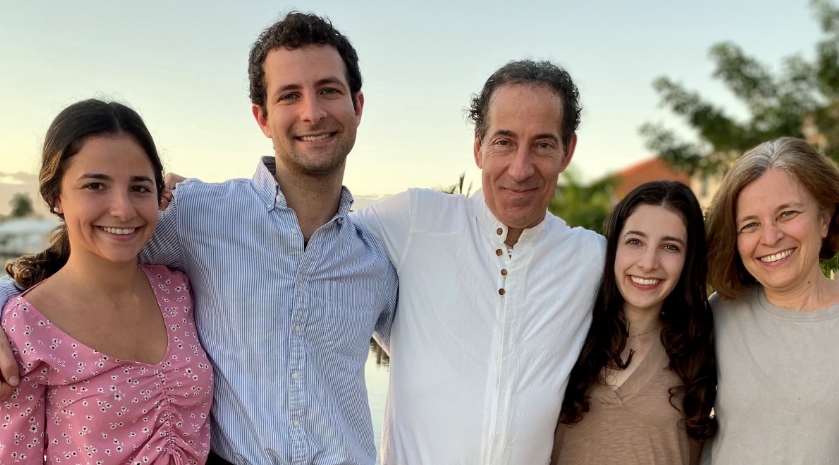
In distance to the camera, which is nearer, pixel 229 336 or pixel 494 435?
pixel 229 336

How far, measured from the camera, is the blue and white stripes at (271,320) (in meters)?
2.45

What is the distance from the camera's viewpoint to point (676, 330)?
295 centimetres

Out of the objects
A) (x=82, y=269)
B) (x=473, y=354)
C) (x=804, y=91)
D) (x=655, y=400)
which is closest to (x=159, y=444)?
(x=82, y=269)

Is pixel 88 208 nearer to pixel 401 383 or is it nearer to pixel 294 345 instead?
pixel 294 345

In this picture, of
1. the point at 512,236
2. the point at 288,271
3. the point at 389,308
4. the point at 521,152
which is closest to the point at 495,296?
the point at 512,236

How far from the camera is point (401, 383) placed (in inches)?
112

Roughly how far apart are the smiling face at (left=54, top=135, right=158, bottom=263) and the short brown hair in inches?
76.3

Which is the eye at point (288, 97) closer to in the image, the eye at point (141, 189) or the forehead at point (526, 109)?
the eye at point (141, 189)

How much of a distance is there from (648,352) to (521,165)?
0.82m

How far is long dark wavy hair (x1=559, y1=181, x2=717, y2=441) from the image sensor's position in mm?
2848

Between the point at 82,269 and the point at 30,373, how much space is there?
319 millimetres

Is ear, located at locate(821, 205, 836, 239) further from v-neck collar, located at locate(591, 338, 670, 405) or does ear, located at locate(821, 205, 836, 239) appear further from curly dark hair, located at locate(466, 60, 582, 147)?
curly dark hair, located at locate(466, 60, 582, 147)

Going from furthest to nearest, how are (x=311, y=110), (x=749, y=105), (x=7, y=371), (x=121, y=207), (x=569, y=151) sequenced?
1. (x=749, y=105)
2. (x=569, y=151)
3. (x=311, y=110)
4. (x=121, y=207)
5. (x=7, y=371)

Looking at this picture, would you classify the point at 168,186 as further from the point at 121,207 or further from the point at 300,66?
the point at 300,66
